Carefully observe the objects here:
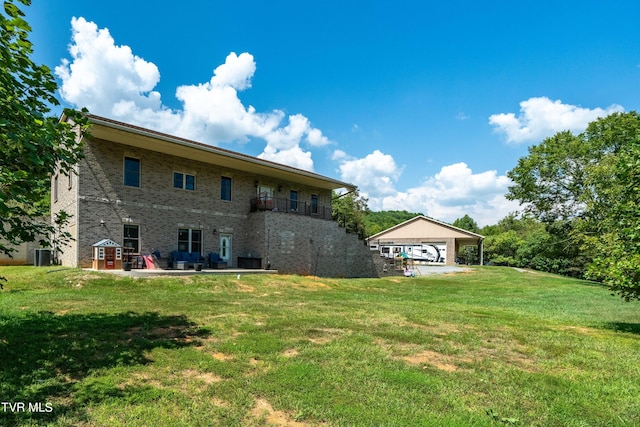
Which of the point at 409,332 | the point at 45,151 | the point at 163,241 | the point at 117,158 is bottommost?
the point at 409,332

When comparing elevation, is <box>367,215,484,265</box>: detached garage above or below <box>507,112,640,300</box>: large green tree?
below

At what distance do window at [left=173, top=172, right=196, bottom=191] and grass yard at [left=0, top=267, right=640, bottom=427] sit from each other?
407 inches

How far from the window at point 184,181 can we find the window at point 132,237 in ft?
9.81

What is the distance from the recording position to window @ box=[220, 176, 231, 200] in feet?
65.8

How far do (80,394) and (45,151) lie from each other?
9.50 feet

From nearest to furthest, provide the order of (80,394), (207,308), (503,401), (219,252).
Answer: (80,394)
(503,401)
(207,308)
(219,252)

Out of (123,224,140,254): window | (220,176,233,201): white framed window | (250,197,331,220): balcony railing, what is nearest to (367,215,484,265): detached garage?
(250,197,331,220): balcony railing

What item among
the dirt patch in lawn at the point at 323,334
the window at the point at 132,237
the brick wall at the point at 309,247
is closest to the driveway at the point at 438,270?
the brick wall at the point at 309,247

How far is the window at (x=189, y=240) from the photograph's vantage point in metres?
18.1

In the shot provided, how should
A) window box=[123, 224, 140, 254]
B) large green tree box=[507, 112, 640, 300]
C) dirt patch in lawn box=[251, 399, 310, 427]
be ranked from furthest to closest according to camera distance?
large green tree box=[507, 112, 640, 300] < window box=[123, 224, 140, 254] < dirt patch in lawn box=[251, 399, 310, 427]

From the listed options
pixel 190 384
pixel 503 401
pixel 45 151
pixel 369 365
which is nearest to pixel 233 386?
pixel 190 384

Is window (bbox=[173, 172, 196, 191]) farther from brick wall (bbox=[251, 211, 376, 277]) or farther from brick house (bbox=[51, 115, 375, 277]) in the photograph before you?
brick wall (bbox=[251, 211, 376, 277])

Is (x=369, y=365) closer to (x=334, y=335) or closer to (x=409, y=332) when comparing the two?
(x=334, y=335)

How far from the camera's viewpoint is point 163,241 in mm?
17297
